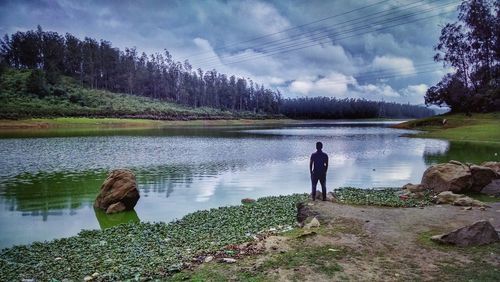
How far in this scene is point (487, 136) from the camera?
67.6m

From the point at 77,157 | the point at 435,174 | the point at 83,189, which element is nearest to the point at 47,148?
the point at 77,157

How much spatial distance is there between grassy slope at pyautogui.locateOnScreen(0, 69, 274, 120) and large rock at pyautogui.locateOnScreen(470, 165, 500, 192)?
104522mm

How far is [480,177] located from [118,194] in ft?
74.8

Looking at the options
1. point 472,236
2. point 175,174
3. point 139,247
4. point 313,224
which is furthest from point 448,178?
point 175,174

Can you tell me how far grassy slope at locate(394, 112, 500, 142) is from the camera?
69.9 m

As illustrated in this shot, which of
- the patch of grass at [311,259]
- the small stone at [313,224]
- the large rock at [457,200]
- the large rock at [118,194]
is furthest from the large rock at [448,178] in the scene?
the large rock at [118,194]

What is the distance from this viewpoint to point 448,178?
25.7 metres

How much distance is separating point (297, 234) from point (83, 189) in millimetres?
18907

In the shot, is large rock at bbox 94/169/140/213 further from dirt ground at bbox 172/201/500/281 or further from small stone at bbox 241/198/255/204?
dirt ground at bbox 172/201/500/281

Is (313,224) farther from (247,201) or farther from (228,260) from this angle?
(247,201)

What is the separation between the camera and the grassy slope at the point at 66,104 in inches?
4532

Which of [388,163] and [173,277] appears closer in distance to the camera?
[173,277]

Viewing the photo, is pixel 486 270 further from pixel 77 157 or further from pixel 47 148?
pixel 47 148

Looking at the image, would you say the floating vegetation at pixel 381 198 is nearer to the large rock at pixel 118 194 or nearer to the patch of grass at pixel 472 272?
the patch of grass at pixel 472 272
